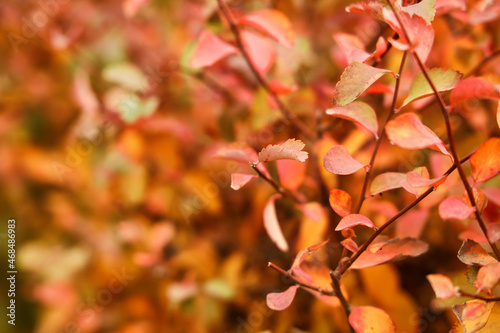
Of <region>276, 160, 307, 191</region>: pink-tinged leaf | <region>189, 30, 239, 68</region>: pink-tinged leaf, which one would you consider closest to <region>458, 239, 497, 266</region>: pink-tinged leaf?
<region>276, 160, 307, 191</region>: pink-tinged leaf

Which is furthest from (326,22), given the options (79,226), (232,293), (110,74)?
(79,226)

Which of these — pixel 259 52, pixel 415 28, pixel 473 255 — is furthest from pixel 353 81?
pixel 259 52

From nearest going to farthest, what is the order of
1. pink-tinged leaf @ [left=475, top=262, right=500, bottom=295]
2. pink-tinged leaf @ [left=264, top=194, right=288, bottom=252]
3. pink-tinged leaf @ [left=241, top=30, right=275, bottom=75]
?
pink-tinged leaf @ [left=475, top=262, right=500, bottom=295] < pink-tinged leaf @ [left=264, top=194, right=288, bottom=252] < pink-tinged leaf @ [left=241, top=30, right=275, bottom=75]

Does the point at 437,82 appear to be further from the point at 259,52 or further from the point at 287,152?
the point at 259,52

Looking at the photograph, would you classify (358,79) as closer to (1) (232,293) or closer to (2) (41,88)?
(1) (232,293)

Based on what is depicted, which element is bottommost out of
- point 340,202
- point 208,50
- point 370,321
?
point 370,321

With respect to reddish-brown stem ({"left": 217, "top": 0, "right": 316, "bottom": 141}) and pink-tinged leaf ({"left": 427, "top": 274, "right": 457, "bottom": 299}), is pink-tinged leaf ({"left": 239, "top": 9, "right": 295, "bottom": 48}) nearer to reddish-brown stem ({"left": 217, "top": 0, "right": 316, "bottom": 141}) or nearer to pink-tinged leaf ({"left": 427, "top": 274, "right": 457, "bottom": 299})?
reddish-brown stem ({"left": 217, "top": 0, "right": 316, "bottom": 141})

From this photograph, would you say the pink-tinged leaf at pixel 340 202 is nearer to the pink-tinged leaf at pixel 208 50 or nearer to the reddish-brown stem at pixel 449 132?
the reddish-brown stem at pixel 449 132
